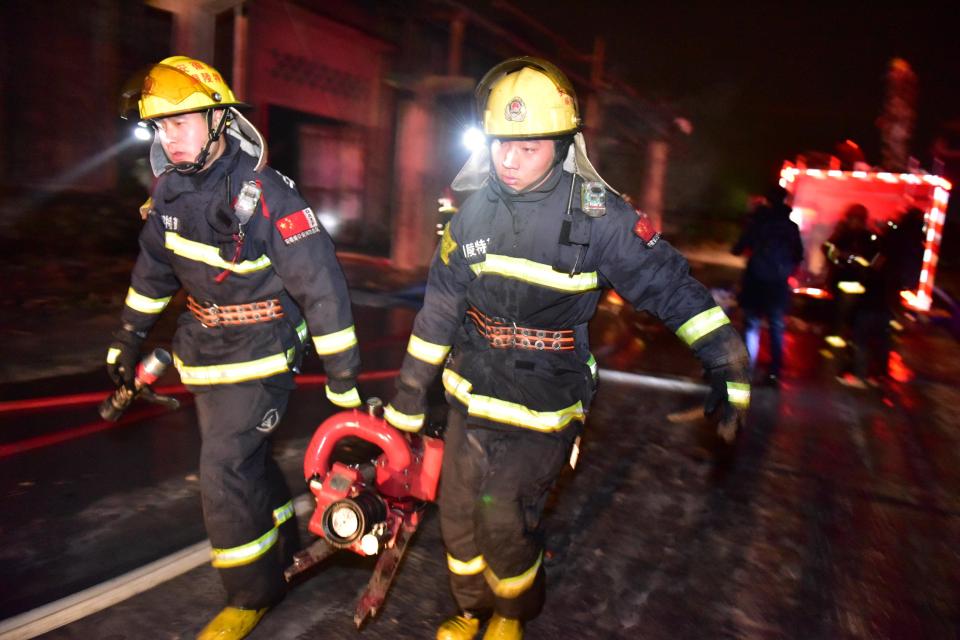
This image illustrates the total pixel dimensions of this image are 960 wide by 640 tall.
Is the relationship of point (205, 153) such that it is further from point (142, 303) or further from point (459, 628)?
point (459, 628)

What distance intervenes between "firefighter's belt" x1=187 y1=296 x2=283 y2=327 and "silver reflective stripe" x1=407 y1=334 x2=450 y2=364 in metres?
0.55

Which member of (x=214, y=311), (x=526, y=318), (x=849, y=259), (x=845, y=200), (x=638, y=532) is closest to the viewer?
(x=526, y=318)

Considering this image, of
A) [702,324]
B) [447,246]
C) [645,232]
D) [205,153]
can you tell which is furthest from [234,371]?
[702,324]

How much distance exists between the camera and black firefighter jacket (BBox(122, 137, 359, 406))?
102 inches

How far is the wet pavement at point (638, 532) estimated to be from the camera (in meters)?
2.95

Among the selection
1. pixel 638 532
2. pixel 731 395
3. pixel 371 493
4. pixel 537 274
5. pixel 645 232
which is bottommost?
pixel 638 532

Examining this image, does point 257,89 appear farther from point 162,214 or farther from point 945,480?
point 945,480

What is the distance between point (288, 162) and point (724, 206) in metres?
22.0

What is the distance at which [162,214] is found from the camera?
2.69 m

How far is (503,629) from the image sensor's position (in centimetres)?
270

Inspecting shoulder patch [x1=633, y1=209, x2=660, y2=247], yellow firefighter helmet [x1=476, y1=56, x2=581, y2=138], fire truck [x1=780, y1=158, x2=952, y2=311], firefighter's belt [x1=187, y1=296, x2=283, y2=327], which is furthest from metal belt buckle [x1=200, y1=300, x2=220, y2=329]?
fire truck [x1=780, y1=158, x2=952, y2=311]

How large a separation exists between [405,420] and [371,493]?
1.03 ft

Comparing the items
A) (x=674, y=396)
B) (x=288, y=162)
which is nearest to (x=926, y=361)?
(x=674, y=396)

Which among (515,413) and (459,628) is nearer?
(515,413)
